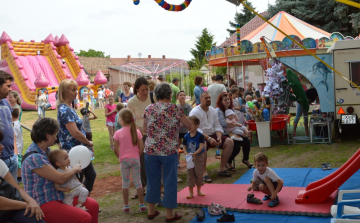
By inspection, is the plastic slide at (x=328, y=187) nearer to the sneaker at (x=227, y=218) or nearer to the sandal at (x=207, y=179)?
the sneaker at (x=227, y=218)

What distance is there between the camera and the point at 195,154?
5586 mm

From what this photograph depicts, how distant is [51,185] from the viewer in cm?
339

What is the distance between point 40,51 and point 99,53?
70753 mm

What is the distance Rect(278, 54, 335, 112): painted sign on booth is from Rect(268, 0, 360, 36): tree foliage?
1742 centimetres

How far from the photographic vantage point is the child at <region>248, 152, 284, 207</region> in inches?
197

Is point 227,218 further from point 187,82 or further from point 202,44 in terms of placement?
point 202,44

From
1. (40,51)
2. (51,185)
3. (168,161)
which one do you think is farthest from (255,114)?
(40,51)

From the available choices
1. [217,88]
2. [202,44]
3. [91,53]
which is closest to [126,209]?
[217,88]

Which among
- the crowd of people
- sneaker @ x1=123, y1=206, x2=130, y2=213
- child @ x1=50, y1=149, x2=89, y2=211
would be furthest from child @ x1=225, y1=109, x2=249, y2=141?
child @ x1=50, y1=149, x2=89, y2=211

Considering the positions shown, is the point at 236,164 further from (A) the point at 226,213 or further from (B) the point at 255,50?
(B) the point at 255,50

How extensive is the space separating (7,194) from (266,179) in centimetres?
334

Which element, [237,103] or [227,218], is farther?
[237,103]

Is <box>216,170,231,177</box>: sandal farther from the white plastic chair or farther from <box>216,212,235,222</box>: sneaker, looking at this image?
the white plastic chair

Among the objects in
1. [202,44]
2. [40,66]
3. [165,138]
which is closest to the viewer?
[165,138]
